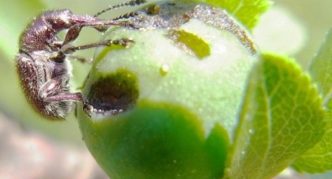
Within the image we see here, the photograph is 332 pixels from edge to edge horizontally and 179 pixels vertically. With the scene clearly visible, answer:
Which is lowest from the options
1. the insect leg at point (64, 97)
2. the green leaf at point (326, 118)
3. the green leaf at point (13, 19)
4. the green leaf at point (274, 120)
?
the green leaf at point (274, 120)

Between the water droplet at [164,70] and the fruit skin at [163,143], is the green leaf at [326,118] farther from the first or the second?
the water droplet at [164,70]

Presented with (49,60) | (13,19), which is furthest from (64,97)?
(13,19)

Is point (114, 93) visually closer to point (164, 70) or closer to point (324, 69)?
point (164, 70)

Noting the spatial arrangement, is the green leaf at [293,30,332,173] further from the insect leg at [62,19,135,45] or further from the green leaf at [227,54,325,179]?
the insect leg at [62,19,135,45]

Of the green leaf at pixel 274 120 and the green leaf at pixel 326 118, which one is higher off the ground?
the green leaf at pixel 326 118

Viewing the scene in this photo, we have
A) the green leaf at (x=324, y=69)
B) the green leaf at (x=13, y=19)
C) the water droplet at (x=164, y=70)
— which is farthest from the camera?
the green leaf at (x=13, y=19)

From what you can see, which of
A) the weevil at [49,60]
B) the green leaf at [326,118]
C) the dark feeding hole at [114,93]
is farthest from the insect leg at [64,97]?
the green leaf at [326,118]

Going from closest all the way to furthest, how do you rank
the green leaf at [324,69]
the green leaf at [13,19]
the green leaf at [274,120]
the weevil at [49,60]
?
1. the green leaf at [274,120]
2. the green leaf at [324,69]
3. the weevil at [49,60]
4. the green leaf at [13,19]

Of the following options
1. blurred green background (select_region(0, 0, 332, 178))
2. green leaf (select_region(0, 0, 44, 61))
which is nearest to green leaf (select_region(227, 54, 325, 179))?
blurred green background (select_region(0, 0, 332, 178))
